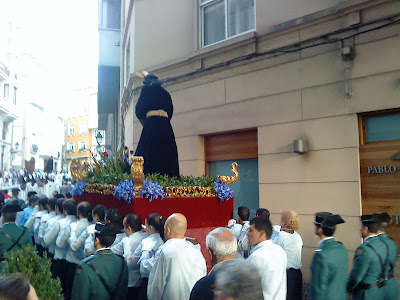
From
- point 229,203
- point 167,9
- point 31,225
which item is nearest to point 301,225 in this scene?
point 229,203

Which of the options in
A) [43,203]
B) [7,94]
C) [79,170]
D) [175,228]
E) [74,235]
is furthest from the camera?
[7,94]

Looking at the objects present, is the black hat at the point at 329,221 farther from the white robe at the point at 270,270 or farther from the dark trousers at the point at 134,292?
the dark trousers at the point at 134,292

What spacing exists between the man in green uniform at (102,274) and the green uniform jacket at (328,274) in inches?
72.4

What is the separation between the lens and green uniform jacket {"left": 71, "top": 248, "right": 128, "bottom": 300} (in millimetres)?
3240

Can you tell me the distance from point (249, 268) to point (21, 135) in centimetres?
5344

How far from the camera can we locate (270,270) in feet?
11.2

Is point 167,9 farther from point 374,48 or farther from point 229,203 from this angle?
point 229,203

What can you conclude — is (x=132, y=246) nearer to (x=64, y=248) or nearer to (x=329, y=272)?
(x=64, y=248)

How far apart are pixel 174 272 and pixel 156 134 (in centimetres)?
329

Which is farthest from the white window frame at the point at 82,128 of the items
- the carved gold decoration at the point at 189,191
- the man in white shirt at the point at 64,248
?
the carved gold decoration at the point at 189,191

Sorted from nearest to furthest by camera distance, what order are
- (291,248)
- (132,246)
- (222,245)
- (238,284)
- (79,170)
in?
(238,284) → (222,245) → (132,246) → (291,248) → (79,170)

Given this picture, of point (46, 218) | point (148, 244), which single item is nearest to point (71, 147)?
point (46, 218)

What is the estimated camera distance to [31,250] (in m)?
3.23

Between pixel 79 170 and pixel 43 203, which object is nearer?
pixel 43 203
